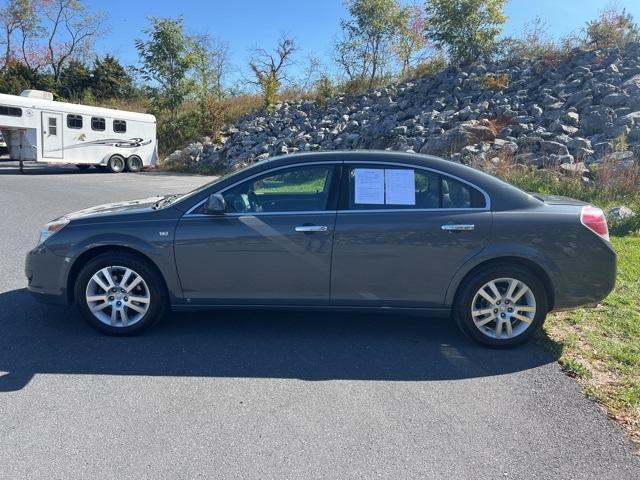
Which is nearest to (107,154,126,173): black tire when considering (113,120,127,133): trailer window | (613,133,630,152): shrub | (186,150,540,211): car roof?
(113,120,127,133): trailer window

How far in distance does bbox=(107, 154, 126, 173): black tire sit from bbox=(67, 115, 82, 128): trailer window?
6.74 feet

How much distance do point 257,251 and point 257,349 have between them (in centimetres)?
83

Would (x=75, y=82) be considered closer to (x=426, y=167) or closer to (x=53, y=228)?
(x=53, y=228)

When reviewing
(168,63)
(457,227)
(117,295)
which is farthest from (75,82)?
(457,227)

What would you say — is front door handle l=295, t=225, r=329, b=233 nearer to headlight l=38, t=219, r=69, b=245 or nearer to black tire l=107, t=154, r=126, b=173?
headlight l=38, t=219, r=69, b=245

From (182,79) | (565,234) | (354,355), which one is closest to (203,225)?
(354,355)

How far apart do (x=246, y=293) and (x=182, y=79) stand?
1042 inches

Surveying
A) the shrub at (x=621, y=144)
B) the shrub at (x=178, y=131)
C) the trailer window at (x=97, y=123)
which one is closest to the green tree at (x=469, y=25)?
the shrub at (x=621, y=144)

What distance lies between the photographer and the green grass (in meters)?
3.67

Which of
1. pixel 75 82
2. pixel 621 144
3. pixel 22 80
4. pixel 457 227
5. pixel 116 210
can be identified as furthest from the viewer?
pixel 75 82

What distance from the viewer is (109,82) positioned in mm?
38750

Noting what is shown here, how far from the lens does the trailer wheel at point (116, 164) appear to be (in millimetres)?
23984

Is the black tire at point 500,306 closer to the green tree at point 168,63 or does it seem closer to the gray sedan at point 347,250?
the gray sedan at point 347,250

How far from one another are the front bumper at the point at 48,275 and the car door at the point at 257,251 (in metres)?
1.06
